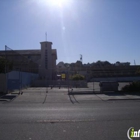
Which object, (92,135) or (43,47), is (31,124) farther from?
(43,47)

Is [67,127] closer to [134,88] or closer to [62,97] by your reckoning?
[62,97]

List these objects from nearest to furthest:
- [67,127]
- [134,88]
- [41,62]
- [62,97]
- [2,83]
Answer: [67,127] < [62,97] < [2,83] < [134,88] < [41,62]

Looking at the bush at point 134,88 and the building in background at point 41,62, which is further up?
the building in background at point 41,62

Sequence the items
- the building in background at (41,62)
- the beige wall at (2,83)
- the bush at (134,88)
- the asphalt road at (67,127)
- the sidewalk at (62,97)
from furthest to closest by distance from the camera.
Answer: the building in background at (41,62), the bush at (134,88), the beige wall at (2,83), the sidewalk at (62,97), the asphalt road at (67,127)

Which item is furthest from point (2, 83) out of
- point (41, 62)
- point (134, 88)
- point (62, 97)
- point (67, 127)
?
point (41, 62)

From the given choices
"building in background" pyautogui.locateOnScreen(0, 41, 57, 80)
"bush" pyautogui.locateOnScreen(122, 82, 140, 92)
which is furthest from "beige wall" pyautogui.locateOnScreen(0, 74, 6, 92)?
"bush" pyautogui.locateOnScreen(122, 82, 140, 92)

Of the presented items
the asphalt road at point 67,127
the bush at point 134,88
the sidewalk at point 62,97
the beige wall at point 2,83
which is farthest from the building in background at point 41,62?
the asphalt road at point 67,127

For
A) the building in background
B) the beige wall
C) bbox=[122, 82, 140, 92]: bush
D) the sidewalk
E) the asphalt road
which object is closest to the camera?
the asphalt road

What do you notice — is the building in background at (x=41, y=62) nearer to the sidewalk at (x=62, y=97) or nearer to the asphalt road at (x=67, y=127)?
the sidewalk at (x=62, y=97)

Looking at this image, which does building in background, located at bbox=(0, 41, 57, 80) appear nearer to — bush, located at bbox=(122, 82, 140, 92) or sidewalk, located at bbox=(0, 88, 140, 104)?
sidewalk, located at bbox=(0, 88, 140, 104)

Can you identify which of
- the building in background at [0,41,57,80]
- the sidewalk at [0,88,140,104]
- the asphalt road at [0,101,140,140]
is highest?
the building in background at [0,41,57,80]

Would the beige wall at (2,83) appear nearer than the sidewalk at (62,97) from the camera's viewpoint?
No

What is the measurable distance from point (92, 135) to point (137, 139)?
4.25 ft

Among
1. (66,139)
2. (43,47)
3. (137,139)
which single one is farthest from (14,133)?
(43,47)
